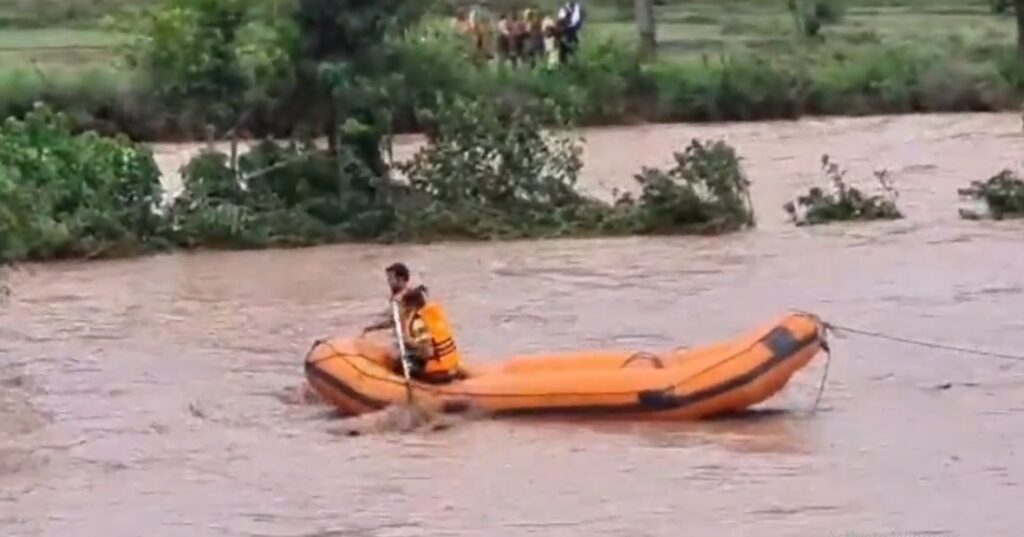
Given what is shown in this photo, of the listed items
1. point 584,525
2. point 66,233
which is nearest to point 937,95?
point 66,233

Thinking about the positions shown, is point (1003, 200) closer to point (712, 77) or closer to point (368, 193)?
point (368, 193)

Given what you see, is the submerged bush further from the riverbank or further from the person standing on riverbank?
the person standing on riverbank

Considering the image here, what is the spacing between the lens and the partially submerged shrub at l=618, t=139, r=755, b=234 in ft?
88.7

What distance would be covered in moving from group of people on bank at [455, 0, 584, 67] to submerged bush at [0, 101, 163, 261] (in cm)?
1329

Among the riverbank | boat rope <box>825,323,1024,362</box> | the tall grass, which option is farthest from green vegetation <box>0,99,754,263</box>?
the tall grass

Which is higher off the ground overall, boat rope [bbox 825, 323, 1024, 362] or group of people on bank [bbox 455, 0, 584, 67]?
group of people on bank [bbox 455, 0, 584, 67]

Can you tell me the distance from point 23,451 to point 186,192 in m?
11.3

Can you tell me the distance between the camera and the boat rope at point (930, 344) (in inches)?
746

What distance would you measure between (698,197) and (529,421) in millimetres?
10923

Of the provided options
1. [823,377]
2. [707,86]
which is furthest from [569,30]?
[823,377]

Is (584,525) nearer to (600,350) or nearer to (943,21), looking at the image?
(600,350)

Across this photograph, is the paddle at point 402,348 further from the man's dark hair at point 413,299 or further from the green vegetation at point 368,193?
the green vegetation at point 368,193

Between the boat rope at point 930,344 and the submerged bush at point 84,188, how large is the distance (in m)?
9.18

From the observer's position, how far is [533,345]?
20.1 m
